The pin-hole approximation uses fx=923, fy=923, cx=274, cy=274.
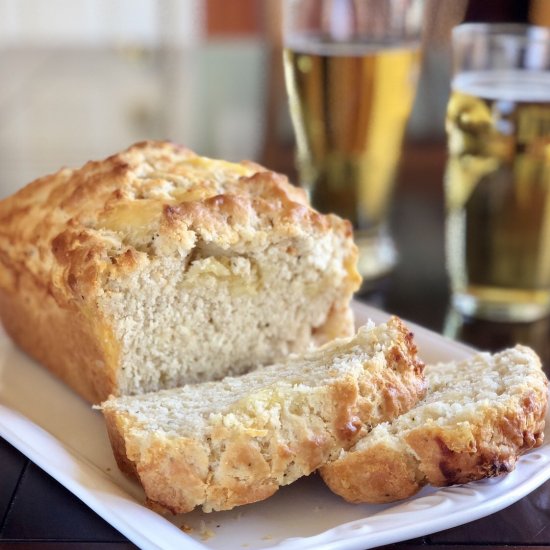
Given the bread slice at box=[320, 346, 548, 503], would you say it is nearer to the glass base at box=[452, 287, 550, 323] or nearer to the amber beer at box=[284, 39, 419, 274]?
the glass base at box=[452, 287, 550, 323]

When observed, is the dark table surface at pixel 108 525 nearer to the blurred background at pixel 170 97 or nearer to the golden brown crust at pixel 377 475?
the golden brown crust at pixel 377 475

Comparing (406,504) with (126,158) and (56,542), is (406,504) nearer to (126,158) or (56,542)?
(56,542)

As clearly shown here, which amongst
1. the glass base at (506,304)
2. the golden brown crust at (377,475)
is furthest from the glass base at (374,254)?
the golden brown crust at (377,475)

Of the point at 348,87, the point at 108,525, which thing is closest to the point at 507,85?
the point at 348,87

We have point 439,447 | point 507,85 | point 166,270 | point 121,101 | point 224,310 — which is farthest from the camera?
point 121,101

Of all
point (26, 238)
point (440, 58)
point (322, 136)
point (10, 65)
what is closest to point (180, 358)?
point (26, 238)

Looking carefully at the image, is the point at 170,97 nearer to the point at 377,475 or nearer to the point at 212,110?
the point at 212,110
